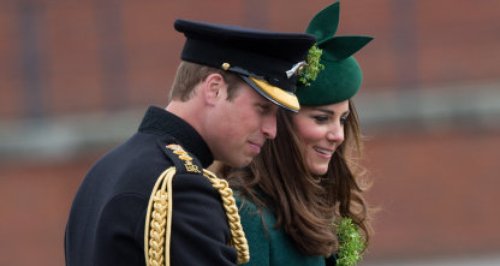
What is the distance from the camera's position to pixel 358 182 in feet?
13.9

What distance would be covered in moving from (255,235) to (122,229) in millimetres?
903

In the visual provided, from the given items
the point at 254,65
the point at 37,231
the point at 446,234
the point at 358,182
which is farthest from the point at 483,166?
the point at 254,65


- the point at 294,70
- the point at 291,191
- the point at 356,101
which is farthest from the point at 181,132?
the point at 356,101

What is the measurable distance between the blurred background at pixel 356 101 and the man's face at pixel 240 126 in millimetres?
9256

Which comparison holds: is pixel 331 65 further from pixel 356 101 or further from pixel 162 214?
pixel 356 101

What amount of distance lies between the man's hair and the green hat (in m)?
0.82

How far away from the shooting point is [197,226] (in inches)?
113

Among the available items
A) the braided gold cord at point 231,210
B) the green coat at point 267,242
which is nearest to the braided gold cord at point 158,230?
the braided gold cord at point 231,210

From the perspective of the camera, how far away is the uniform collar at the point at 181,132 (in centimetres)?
309

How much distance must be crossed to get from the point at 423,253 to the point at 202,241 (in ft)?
32.8

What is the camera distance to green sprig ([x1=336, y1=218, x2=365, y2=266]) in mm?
4017

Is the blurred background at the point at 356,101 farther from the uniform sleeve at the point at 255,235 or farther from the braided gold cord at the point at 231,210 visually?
the braided gold cord at the point at 231,210

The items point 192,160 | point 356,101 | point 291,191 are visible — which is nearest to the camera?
point 192,160

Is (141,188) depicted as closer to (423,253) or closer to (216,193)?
(216,193)
